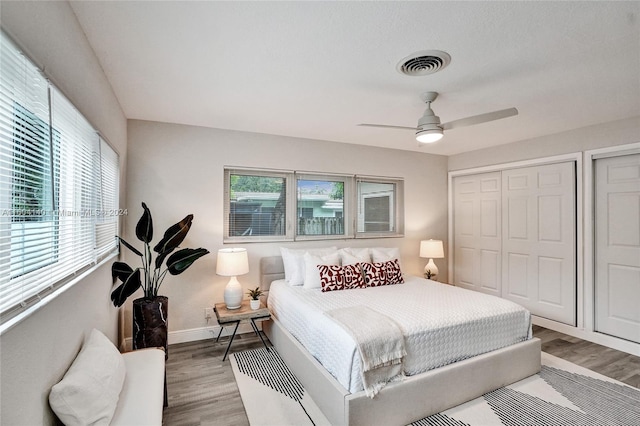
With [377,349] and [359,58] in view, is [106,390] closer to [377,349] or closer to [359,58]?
[377,349]

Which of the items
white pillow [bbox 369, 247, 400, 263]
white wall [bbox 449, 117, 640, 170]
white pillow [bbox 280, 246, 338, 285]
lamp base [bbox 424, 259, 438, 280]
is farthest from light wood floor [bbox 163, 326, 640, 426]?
white wall [bbox 449, 117, 640, 170]

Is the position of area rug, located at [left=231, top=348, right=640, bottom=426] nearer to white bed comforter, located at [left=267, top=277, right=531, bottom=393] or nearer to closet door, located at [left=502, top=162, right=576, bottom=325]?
white bed comforter, located at [left=267, top=277, right=531, bottom=393]

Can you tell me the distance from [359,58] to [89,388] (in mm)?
2282

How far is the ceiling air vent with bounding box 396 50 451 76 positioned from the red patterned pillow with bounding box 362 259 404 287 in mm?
2156

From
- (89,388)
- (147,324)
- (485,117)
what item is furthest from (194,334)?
(485,117)

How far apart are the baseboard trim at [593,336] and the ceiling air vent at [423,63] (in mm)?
3532

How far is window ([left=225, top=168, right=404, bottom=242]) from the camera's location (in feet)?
12.5

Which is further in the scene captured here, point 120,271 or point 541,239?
point 541,239

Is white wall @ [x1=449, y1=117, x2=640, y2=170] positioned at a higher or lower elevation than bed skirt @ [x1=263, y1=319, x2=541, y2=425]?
higher

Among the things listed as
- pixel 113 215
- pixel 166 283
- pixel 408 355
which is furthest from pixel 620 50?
pixel 166 283

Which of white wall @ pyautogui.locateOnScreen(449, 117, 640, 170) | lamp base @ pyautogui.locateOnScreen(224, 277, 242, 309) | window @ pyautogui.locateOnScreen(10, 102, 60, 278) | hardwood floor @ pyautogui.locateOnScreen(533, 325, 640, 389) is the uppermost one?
white wall @ pyautogui.locateOnScreen(449, 117, 640, 170)

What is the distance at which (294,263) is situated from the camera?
141 inches

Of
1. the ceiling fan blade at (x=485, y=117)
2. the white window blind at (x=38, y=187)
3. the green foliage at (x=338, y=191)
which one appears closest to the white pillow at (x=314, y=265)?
the green foliage at (x=338, y=191)

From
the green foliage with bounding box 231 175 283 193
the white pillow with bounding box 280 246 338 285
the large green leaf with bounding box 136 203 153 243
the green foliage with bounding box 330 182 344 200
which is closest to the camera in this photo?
the large green leaf with bounding box 136 203 153 243
